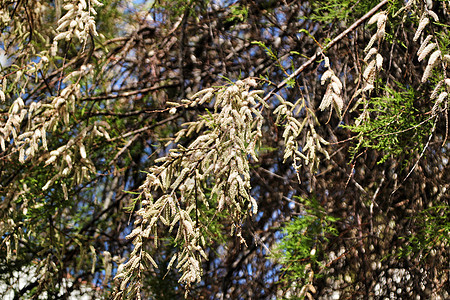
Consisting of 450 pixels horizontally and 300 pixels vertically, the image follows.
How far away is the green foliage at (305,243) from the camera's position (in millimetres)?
2008

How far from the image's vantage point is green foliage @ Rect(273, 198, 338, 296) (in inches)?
79.0

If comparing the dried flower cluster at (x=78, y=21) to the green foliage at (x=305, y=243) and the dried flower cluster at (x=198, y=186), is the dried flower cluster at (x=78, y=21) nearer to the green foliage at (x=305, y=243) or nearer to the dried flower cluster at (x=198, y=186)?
the dried flower cluster at (x=198, y=186)

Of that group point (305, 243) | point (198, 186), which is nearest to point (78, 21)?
point (198, 186)

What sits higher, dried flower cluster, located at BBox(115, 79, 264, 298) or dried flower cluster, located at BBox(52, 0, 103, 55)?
dried flower cluster, located at BBox(52, 0, 103, 55)

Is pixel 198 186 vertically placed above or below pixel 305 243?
below

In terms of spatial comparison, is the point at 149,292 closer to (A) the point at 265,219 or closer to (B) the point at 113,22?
(A) the point at 265,219

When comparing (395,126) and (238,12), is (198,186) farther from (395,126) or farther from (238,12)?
(238,12)

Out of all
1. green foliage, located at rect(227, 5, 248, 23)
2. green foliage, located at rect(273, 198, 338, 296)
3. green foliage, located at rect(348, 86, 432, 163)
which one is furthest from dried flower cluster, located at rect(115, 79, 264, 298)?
green foliage, located at rect(227, 5, 248, 23)

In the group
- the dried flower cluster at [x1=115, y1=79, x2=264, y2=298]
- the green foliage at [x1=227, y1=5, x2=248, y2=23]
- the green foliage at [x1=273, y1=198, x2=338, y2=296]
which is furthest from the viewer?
the green foliage at [x1=227, y1=5, x2=248, y2=23]

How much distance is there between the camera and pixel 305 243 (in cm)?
204

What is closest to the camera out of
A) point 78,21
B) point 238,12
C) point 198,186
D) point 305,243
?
point 198,186

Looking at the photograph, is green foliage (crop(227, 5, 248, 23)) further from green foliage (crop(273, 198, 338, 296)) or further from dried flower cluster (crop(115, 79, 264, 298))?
dried flower cluster (crop(115, 79, 264, 298))

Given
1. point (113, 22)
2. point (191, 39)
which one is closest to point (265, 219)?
point (191, 39)

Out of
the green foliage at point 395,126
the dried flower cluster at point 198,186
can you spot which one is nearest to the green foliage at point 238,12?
the green foliage at point 395,126
